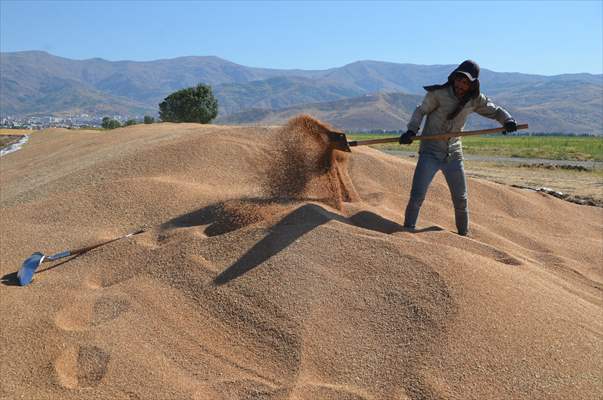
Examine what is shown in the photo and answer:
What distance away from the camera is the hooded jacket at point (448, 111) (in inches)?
161

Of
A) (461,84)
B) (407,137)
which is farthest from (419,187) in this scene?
(461,84)

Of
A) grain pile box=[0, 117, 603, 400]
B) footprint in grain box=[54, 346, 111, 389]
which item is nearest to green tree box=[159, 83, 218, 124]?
grain pile box=[0, 117, 603, 400]

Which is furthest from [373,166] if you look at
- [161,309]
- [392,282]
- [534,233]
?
[161,309]

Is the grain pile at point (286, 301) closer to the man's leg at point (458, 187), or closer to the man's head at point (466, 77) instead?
the man's leg at point (458, 187)

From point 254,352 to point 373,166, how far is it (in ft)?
13.8

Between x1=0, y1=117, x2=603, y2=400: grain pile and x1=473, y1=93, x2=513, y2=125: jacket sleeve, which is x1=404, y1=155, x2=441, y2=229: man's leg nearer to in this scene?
x1=0, y1=117, x2=603, y2=400: grain pile

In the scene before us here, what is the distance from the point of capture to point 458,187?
174 inches

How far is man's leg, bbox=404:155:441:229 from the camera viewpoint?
4.14 meters

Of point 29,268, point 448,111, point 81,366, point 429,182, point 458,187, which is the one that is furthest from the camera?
point 458,187

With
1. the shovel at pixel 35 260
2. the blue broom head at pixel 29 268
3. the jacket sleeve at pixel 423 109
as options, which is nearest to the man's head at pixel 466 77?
the jacket sleeve at pixel 423 109

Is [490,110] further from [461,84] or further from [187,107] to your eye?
[187,107]

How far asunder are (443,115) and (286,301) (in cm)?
214

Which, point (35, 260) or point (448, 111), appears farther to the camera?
point (448, 111)

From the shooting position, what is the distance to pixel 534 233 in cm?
551
